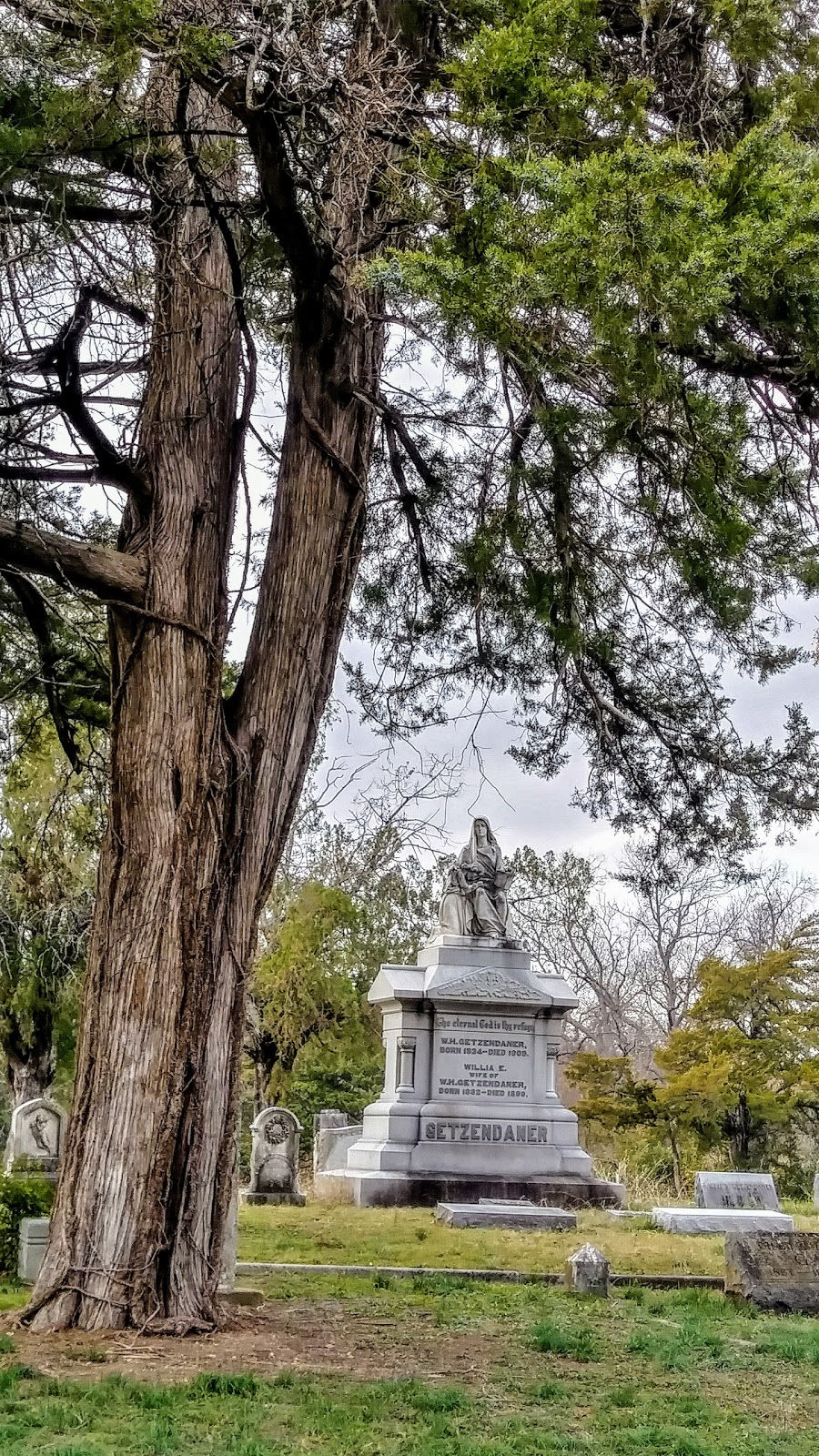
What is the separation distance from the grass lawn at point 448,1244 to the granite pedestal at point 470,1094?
1.26 meters

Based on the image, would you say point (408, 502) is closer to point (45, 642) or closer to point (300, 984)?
point (45, 642)

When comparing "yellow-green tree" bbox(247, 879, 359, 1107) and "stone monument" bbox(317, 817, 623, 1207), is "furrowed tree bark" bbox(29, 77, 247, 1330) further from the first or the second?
"yellow-green tree" bbox(247, 879, 359, 1107)

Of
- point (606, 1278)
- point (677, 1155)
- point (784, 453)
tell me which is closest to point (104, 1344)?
point (606, 1278)

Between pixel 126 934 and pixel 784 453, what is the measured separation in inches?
193

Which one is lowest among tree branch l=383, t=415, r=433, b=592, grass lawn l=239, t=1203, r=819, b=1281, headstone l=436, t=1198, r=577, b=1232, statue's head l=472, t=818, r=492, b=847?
grass lawn l=239, t=1203, r=819, b=1281

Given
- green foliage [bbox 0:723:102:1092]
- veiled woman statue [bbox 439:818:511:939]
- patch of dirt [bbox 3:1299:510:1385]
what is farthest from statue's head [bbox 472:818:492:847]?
patch of dirt [bbox 3:1299:510:1385]

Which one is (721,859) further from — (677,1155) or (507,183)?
(677,1155)

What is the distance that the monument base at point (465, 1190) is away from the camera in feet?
44.3

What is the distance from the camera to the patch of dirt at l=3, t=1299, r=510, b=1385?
5.11 m

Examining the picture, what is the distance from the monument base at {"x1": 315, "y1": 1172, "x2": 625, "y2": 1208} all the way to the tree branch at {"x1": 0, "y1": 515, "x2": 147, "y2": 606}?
898cm

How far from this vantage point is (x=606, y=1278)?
310 inches

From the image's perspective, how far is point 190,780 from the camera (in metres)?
6.32

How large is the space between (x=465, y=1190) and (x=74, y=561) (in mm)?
9734

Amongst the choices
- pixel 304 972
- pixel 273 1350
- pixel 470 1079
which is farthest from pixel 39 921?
pixel 273 1350
